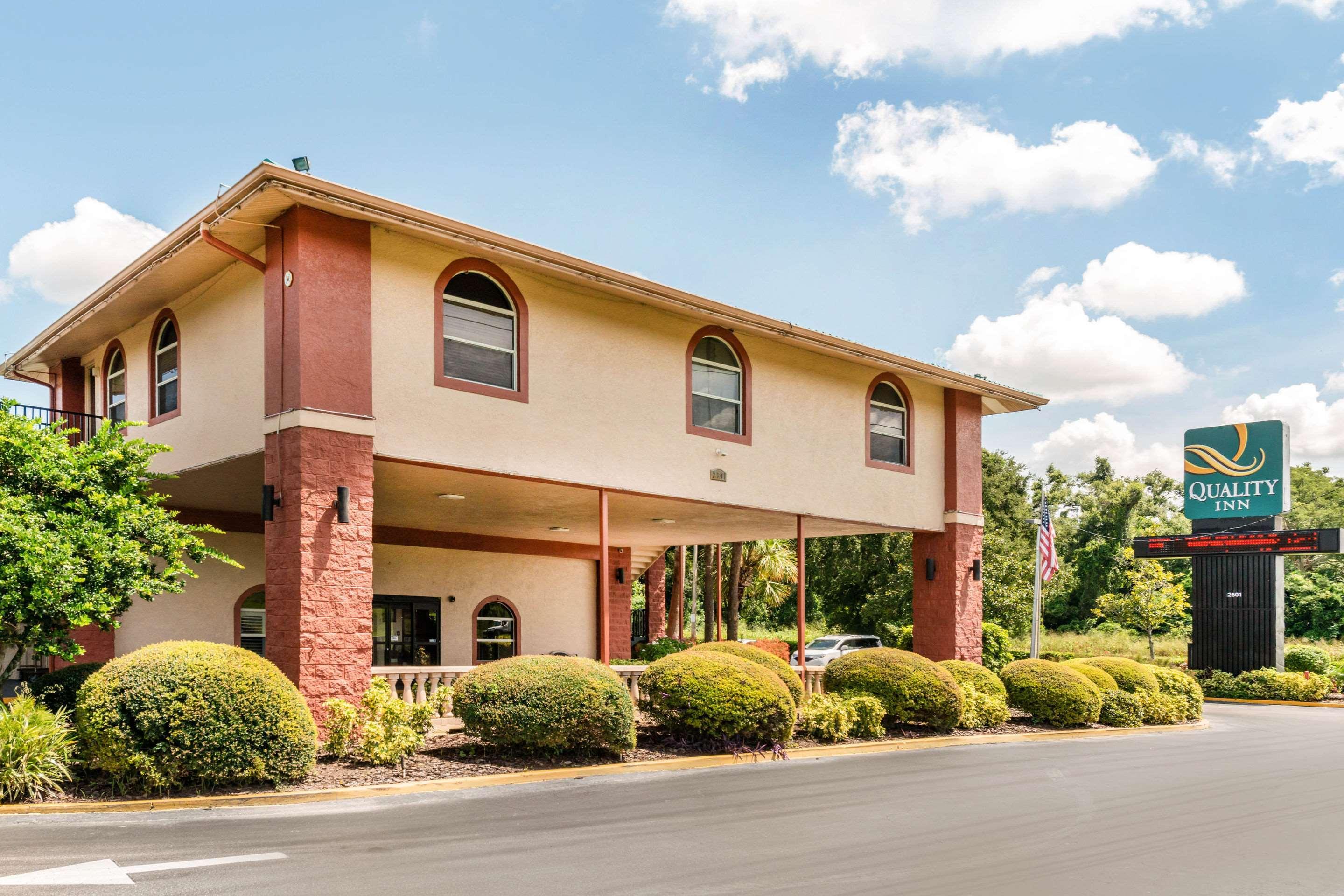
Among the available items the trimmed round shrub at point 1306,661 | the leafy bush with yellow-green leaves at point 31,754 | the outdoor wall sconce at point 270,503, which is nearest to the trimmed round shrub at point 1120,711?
the trimmed round shrub at point 1306,661

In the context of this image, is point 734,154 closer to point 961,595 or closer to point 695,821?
point 961,595

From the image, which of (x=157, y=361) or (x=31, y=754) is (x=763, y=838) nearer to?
(x=31, y=754)

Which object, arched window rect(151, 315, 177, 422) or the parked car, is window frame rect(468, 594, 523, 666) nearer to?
arched window rect(151, 315, 177, 422)

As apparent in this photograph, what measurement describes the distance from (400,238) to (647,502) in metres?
6.47

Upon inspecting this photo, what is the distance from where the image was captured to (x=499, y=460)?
580 inches

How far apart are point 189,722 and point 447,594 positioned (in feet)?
39.6

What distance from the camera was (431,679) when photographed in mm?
14461

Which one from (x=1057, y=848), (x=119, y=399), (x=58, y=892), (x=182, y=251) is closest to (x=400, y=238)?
(x=182, y=251)

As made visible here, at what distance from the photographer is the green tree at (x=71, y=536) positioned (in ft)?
36.8

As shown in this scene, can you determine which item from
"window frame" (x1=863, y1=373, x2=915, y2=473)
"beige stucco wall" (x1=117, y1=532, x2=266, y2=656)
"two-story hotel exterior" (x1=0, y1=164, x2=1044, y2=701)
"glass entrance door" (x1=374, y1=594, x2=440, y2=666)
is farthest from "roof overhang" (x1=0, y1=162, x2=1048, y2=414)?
"glass entrance door" (x1=374, y1=594, x2=440, y2=666)

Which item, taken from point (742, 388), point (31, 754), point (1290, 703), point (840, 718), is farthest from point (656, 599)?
point (31, 754)

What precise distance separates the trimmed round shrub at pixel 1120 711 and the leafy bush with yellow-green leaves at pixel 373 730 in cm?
1322

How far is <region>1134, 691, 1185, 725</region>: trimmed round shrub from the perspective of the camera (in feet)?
66.7

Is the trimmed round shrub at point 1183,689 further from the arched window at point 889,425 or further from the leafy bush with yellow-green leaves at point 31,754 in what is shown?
the leafy bush with yellow-green leaves at point 31,754
